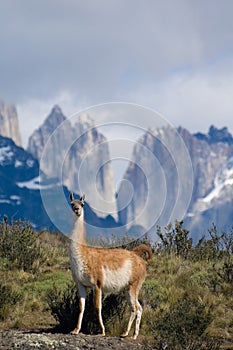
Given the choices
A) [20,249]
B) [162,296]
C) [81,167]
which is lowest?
[162,296]

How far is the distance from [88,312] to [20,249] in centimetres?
586

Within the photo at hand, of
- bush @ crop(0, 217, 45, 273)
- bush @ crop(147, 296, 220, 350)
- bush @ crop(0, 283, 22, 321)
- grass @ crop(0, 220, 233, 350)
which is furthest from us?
bush @ crop(0, 217, 45, 273)

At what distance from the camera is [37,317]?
13.8 metres

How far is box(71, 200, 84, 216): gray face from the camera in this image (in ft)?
38.0

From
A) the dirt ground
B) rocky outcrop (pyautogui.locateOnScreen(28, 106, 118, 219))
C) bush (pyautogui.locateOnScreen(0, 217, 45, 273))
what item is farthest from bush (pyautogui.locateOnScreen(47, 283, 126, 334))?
bush (pyautogui.locateOnScreen(0, 217, 45, 273))

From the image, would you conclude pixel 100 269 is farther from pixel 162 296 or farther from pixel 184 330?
pixel 162 296

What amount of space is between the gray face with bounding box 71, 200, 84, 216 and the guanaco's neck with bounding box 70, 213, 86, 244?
94 millimetres

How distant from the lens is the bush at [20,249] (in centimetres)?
1742

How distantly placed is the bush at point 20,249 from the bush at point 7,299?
2.68 metres

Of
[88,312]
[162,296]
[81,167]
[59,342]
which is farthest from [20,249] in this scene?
[59,342]

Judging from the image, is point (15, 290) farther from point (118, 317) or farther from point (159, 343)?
point (159, 343)

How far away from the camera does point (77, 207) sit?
1155 cm

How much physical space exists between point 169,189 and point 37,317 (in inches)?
195

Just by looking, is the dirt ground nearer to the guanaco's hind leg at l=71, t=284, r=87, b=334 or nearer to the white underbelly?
the guanaco's hind leg at l=71, t=284, r=87, b=334
